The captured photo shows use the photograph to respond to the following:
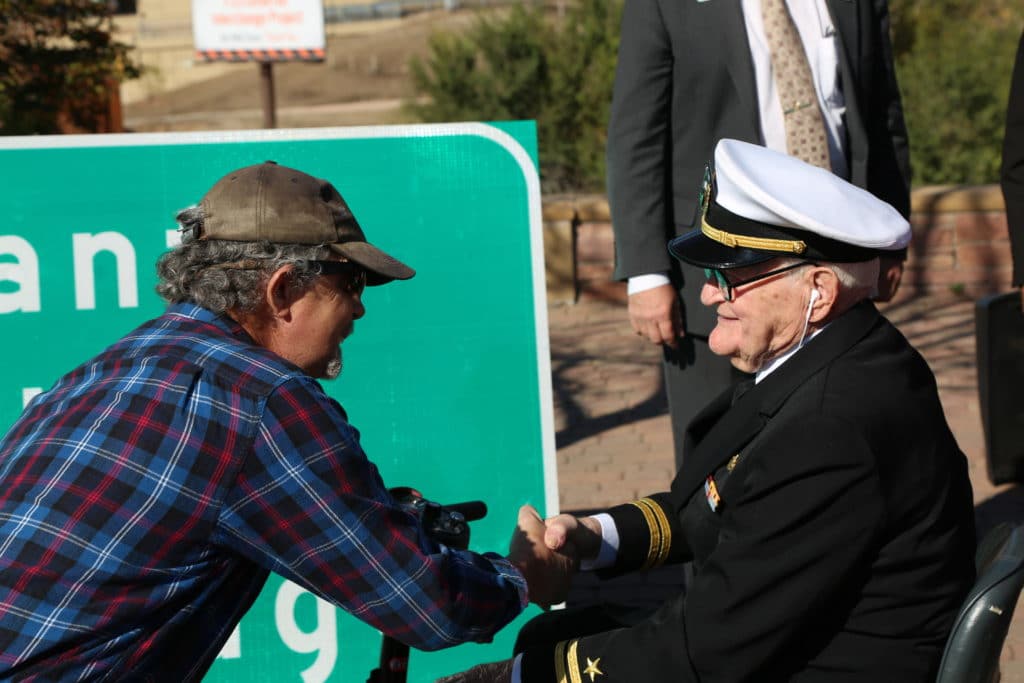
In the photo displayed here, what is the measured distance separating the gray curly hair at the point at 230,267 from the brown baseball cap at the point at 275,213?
0.02 m

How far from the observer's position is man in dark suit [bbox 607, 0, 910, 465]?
329cm

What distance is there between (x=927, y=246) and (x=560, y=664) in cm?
752

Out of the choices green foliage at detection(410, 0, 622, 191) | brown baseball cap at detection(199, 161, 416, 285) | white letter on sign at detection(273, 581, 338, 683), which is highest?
green foliage at detection(410, 0, 622, 191)

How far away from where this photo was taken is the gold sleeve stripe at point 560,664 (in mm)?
2092

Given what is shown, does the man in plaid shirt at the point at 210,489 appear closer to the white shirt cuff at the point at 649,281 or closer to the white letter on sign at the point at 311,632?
the white letter on sign at the point at 311,632

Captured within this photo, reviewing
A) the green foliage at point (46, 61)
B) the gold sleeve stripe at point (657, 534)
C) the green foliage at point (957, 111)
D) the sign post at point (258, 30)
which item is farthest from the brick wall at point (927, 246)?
the sign post at point (258, 30)

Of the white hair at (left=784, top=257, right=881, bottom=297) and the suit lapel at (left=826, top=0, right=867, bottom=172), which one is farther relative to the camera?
the suit lapel at (left=826, top=0, right=867, bottom=172)

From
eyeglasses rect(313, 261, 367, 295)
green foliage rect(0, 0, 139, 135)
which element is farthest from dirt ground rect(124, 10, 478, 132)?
eyeglasses rect(313, 261, 367, 295)

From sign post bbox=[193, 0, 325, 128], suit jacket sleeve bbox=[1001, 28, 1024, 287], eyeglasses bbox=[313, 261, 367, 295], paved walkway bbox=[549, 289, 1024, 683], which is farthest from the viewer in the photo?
sign post bbox=[193, 0, 325, 128]

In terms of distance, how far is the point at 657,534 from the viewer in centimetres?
259

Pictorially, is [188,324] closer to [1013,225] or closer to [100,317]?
[100,317]

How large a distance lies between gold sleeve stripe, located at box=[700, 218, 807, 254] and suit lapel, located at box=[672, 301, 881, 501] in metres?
0.15

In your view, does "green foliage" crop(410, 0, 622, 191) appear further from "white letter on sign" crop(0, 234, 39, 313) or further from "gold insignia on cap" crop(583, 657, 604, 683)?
"gold insignia on cap" crop(583, 657, 604, 683)

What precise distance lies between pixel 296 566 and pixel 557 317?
7.21 metres
